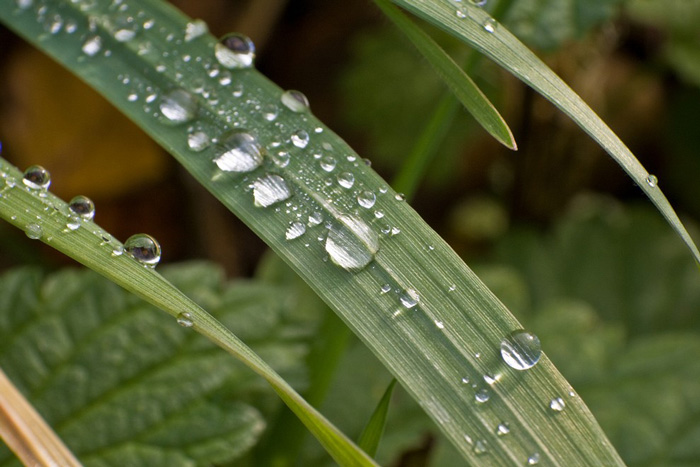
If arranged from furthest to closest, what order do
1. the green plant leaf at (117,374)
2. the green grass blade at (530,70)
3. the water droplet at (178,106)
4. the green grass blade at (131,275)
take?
1. the green plant leaf at (117,374)
2. the water droplet at (178,106)
3. the green grass blade at (530,70)
4. the green grass blade at (131,275)

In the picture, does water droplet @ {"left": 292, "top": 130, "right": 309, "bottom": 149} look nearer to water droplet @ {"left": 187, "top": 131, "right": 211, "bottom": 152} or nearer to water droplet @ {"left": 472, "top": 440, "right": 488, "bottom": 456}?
water droplet @ {"left": 187, "top": 131, "right": 211, "bottom": 152}

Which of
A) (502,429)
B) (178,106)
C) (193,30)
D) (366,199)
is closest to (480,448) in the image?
(502,429)

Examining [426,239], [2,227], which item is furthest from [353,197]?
[2,227]

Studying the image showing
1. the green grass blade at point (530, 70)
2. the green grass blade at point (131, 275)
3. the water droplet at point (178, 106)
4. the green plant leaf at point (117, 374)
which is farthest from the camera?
the green plant leaf at point (117, 374)

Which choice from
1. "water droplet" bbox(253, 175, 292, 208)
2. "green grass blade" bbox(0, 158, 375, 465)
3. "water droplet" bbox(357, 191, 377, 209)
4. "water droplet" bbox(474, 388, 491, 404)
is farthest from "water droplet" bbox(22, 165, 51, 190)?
"water droplet" bbox(474, 388, 491, 404)

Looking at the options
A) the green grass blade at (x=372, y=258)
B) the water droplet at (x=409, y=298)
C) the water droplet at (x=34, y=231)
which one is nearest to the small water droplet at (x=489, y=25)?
the green grass blade at (x=372, y=258)

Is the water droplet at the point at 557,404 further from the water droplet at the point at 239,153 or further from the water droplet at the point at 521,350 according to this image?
the water droplet at the point at 239,153

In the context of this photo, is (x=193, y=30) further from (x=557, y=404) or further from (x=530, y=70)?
(x=557, y=404)
